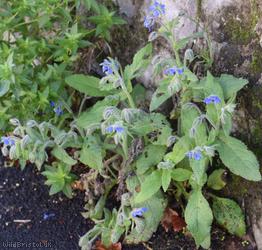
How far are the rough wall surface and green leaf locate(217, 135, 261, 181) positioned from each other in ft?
0.99

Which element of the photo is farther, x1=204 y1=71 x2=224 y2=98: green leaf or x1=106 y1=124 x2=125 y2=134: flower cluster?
x1=204 y1=71 x2=224 y2=98: green leaf

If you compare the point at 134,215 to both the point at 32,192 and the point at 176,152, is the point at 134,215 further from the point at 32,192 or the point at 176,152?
the point at 32,192

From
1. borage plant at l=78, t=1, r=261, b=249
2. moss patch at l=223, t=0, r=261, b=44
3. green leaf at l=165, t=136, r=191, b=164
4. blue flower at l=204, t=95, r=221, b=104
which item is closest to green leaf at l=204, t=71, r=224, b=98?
borage plant at l=78, t=1, r=261, b=249

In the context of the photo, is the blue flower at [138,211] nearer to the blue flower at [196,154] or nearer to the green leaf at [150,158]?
the green leaf at [150,158]

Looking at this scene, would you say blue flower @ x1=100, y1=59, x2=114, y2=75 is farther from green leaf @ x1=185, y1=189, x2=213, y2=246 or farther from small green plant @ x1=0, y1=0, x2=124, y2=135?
green leaf @ x1=185, y1=189, x2=213, y2=246

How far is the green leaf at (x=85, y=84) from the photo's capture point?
9.29 feet

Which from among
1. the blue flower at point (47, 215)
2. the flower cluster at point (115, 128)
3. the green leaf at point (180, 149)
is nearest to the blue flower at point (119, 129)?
the flower cluster at point (115, 128)

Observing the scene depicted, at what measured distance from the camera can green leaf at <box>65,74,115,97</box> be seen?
283cm

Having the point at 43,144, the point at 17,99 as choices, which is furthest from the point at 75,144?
the point at 17,99

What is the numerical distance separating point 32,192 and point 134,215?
911 mm

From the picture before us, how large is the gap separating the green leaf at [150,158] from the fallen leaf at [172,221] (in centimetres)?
38

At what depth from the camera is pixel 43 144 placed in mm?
2629

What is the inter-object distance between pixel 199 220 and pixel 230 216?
316mm

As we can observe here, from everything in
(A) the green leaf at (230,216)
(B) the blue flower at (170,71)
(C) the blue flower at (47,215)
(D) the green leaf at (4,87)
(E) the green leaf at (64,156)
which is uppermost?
(B) the blue flower at (170,71)
